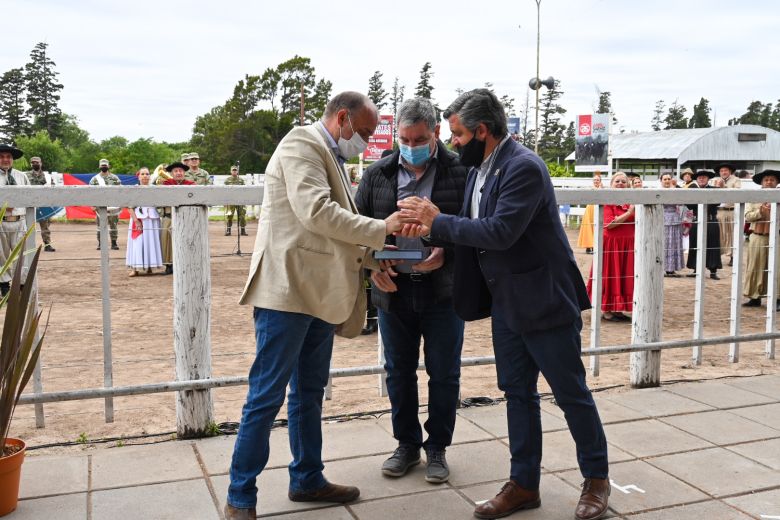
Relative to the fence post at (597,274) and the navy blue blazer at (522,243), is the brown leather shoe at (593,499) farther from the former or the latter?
the fence post at (597,274)

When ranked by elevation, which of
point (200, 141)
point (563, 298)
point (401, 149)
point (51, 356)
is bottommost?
point (51, 356)

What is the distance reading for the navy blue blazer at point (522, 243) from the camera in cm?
326

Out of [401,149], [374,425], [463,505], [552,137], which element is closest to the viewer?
[463,505]

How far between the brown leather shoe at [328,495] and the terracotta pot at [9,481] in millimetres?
1158

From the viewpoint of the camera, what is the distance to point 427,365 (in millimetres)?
4016

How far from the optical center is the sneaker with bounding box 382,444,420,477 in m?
3.87

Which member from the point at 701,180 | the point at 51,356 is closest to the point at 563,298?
the point at 51,356

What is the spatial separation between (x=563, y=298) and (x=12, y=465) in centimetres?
240

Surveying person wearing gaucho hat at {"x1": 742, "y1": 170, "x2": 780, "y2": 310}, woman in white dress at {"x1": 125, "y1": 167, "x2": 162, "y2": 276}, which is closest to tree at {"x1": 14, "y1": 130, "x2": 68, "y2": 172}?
woman in white dress at {"x1": 125, "y1": 167, "x2": 162, "y2": 276}

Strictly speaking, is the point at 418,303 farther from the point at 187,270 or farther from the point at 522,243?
the point at 187,270

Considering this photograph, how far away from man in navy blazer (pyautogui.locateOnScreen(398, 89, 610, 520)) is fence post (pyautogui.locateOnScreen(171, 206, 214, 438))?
1344mm

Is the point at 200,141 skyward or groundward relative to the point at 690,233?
skyward

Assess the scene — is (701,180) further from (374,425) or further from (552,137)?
(552,137)

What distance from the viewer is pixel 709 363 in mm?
6527
